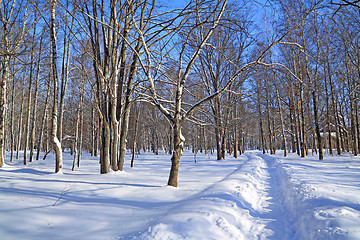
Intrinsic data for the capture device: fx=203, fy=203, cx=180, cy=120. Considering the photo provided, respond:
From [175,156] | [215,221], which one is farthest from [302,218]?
[175,156]

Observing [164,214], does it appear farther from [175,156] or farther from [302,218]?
[302,218]

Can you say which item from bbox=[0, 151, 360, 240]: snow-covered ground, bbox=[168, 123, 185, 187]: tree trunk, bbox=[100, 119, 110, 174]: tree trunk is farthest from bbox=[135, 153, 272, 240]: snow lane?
bbox=[100, 119, 110, 174]: tree trunk

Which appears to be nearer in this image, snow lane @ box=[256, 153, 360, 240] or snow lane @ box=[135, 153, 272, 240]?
snow lane @ box=[135, 153, 272, 240]

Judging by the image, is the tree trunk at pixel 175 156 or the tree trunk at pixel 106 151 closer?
the tree trunk at pixel 175 156

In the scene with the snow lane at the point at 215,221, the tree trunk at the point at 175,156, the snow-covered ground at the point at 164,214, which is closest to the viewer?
the snow lane at the point at 215,221

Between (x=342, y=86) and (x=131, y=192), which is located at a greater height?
(x=342, y=86)

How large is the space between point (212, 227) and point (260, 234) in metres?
1.07

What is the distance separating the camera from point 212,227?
11.0ft

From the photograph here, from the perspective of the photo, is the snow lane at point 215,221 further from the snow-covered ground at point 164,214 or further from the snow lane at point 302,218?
the snow lane at point 302,218

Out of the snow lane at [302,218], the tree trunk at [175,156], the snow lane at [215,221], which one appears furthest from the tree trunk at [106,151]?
the snow lane at [302,218]

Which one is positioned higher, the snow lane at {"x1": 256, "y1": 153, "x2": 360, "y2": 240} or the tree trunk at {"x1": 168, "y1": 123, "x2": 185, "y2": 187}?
the tree trunk at {"x1": 168, "y1": 123, "x2": 185, "y2": 187}

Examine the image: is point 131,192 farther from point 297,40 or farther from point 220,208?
point 297,40

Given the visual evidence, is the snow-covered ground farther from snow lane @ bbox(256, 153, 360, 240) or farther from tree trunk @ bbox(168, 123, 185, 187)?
tree trunk @ bbox(168, 123, 185, 187)

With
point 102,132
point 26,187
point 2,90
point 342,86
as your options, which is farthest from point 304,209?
point 342,86
